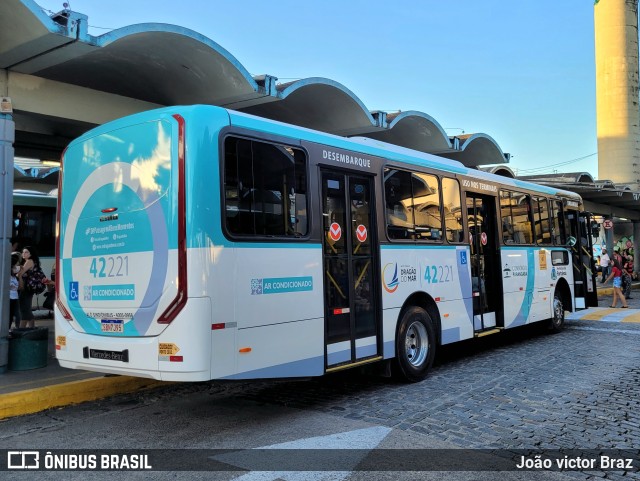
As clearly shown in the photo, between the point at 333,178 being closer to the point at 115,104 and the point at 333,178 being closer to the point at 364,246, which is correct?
the point at 364,246

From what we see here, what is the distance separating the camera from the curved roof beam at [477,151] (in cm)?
1506

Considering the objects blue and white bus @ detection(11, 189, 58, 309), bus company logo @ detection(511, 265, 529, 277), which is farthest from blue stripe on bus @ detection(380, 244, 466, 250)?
blue and white bus @ detection(11, 189, 58, 309)

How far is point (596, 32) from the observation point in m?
50.8

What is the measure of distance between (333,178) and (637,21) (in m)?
56.0

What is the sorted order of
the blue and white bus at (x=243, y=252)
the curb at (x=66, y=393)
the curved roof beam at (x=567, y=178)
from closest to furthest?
the blue and white bus at (x=243, y=252)
the curb at (x=66, y=393)
the curved roof beam at (x=567, y=178)

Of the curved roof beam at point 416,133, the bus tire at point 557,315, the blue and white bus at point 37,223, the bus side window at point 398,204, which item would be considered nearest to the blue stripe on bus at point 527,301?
the bus tire at point 557,315

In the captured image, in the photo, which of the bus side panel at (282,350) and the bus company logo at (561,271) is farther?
the bus company logo at (561,271)

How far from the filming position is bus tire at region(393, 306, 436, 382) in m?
7.08

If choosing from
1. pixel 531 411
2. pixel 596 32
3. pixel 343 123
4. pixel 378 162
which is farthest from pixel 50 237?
pixel 596 32

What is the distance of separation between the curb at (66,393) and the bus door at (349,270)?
292 centimetres

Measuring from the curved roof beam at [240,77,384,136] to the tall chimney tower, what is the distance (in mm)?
46457

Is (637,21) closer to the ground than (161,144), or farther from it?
farther from it

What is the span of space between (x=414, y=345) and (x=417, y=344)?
2.2 inches

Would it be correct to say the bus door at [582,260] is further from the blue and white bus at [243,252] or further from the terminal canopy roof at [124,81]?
the blue and white bus at [243,252]
